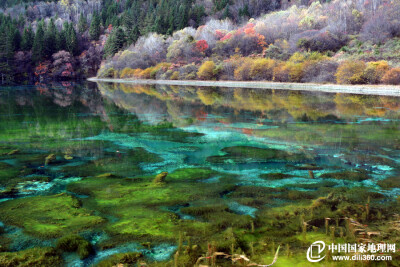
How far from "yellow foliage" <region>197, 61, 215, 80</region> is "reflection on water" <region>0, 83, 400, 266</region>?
29804mm

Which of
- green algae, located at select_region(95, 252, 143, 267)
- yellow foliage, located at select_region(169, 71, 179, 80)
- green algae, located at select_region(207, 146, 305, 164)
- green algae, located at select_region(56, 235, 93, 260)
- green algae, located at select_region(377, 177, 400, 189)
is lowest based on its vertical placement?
green algae, located at select_region(377, 177, 400, 189)

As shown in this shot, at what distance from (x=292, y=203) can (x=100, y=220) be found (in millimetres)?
2841

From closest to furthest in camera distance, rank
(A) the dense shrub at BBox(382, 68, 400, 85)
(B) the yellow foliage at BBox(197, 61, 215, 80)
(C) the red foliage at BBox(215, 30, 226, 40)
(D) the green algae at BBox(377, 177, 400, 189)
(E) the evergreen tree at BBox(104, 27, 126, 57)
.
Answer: (D) the green algae at BBox(377, 177, 400, 189) < (A) the dense shrub at BBox(382, 68, 400, 85) < (B) the yellow foliage at BBox(197, 61, 215, 80) < (C) the red foliage at BBox(215, 30, 226, 40) < (E) the evergreen tree at BBox(104, 27, 126, 57)

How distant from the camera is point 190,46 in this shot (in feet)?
174

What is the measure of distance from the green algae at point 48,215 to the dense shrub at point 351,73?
25792mm

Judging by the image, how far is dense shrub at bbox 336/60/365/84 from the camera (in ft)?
86.7

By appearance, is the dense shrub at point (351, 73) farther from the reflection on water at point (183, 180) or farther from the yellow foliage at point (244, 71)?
the reflection on water at point (183, 180)

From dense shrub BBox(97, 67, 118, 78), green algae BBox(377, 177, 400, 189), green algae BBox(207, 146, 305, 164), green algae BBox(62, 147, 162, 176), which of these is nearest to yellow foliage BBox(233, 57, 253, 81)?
dense shrub BBox(97, 67, 118, 78)

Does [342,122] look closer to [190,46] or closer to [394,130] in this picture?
[394,130]

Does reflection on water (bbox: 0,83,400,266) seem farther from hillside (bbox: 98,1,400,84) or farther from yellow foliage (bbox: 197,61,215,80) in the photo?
yellow foliage (bbox: 197,61,215,80)

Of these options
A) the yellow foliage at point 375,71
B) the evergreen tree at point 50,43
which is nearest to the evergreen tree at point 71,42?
the evergreen tree at point 50,43

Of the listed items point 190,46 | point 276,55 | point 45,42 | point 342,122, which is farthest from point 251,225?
point 45,42

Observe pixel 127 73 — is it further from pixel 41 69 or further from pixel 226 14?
pixel 226 14

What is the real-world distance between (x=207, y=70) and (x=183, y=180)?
36.4 metres
